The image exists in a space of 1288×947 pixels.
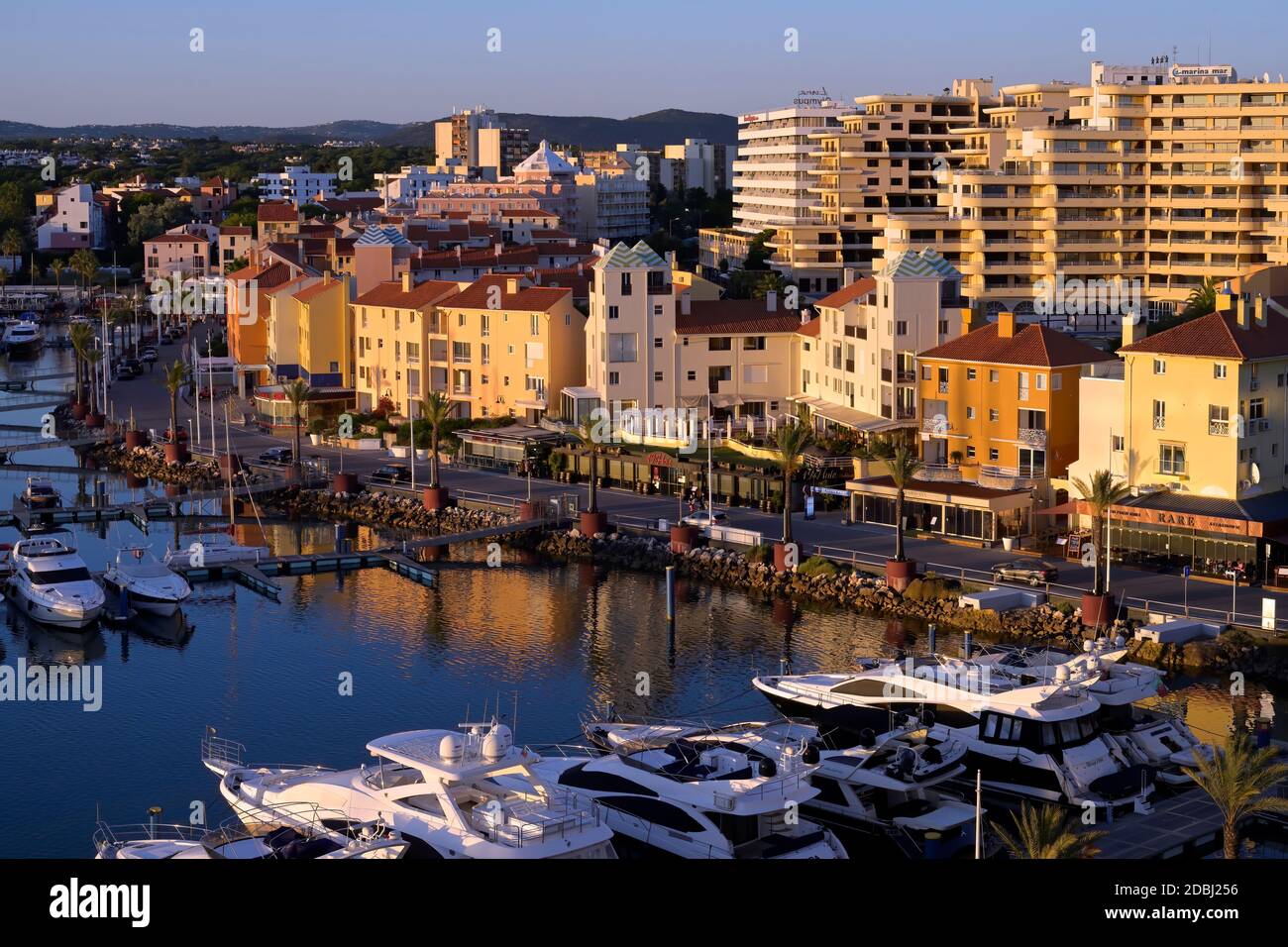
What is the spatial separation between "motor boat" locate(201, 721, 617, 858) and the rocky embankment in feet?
38.4

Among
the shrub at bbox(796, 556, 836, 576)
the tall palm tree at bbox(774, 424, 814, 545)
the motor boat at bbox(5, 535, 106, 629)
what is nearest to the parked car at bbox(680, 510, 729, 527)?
the tall palm tree at bbox(774, 424, 814, 545)

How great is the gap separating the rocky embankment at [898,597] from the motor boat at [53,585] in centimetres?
918

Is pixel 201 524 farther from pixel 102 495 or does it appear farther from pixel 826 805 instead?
pixel 826 805

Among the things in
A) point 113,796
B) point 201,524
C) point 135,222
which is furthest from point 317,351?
point 135,222

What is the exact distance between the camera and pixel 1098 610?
27.9 metres

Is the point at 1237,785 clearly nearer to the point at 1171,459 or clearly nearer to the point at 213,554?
the point at 1171,459

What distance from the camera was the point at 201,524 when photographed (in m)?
40.5

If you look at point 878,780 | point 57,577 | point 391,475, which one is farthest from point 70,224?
point 878,780

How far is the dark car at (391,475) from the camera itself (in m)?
42.4

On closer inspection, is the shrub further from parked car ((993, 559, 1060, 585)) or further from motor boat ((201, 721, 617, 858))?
motor boat ((201, 721, 617, 858))

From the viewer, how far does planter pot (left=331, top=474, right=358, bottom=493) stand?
41.9 metres

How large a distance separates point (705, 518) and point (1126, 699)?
49.0 ft

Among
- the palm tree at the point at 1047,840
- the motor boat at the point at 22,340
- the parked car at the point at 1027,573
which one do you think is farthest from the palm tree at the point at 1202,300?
the motor boat at the point at 22,340

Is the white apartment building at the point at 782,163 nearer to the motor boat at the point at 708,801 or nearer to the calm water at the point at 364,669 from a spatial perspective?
the calm water at the point at 364,669
